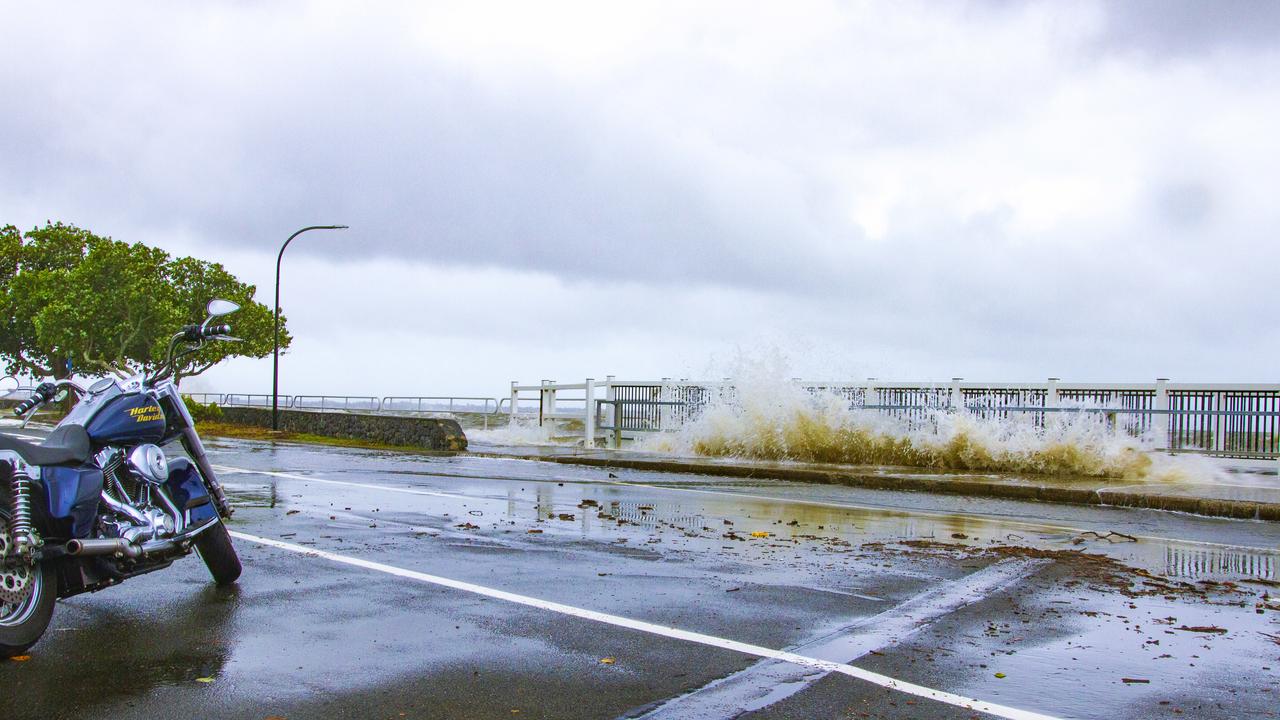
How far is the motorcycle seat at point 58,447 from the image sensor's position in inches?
199

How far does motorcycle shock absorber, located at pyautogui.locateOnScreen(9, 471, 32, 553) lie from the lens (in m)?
4.84

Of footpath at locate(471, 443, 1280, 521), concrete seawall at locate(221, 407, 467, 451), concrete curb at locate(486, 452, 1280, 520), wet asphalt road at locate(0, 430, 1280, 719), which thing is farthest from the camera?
concrete seawall at locate(221, 407, 467, 451)

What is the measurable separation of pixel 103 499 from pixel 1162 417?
55.6 feet

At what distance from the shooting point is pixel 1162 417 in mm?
18062

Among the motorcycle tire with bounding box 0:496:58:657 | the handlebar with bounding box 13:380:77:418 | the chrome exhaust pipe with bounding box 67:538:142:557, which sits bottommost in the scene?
the motorcycle tire with bounding box 0:496:58:657

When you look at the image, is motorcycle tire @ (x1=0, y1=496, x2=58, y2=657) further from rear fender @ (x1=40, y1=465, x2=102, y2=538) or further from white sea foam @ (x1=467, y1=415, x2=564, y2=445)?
white sea foam @ (x1=467, y1=415, x2=564, y2=445)

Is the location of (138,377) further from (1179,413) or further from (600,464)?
(1179,413)

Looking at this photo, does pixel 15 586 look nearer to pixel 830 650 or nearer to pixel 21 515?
pixel 21 515

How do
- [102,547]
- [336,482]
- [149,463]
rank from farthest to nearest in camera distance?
[336,482], [149,463], [102,547]

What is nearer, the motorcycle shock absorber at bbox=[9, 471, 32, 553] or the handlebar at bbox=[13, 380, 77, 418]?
the motorcycle shock absorber at bbox=[9, 471, 32, 553]

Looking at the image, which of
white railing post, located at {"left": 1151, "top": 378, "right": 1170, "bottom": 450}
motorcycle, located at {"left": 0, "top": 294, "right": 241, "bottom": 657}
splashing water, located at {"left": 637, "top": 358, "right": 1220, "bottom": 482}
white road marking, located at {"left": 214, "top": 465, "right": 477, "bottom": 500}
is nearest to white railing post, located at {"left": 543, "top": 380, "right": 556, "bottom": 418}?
splashing water, located at {"left": 637, "top": 358, "right": 1220, "bottom": 482}

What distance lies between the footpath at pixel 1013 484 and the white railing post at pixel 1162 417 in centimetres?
124

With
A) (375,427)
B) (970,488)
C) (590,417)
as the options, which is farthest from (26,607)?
(375,427)

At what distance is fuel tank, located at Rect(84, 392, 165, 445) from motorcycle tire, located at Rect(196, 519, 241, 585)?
2.36ft
